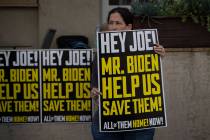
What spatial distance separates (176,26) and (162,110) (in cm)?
224

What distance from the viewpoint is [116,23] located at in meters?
4.87

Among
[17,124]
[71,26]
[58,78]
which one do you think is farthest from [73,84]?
[71,26]

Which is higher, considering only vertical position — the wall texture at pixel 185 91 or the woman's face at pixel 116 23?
the woman's face at pixel 116 23

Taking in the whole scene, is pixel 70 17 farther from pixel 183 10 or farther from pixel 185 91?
pixel 185 91

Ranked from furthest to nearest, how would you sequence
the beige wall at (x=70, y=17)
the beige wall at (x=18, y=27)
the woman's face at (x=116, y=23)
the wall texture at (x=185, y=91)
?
the beige wall at (x=18, y=27) < the beige wall at (x=70, y=17) < the wall texture at (x=185, y=91) < the woman's face at (x=116, y=23)

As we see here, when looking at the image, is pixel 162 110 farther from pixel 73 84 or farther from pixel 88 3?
pixel 88 3

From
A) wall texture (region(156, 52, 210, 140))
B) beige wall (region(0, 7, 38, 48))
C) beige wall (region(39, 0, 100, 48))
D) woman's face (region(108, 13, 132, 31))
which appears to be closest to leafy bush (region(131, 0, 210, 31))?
wall texture (region(156, 52, 210, 140))

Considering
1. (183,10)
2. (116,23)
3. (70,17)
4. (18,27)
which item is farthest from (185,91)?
(18,27)

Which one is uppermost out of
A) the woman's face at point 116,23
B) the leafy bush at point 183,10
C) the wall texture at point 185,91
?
the leafy bush at point 183,10

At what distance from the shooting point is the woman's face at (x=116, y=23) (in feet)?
15.8

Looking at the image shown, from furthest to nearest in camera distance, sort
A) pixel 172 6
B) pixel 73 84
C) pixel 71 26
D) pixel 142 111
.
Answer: pixel 71 26 → pixel 172 6 → pixel 73 84 → pixel 142 111

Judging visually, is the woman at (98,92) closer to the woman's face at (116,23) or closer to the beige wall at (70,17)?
the woman's face at (116,23)

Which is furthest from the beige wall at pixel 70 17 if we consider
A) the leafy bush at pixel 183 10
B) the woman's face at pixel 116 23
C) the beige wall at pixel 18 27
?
the woman's face at pixel 116 23

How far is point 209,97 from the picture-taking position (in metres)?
6.88
